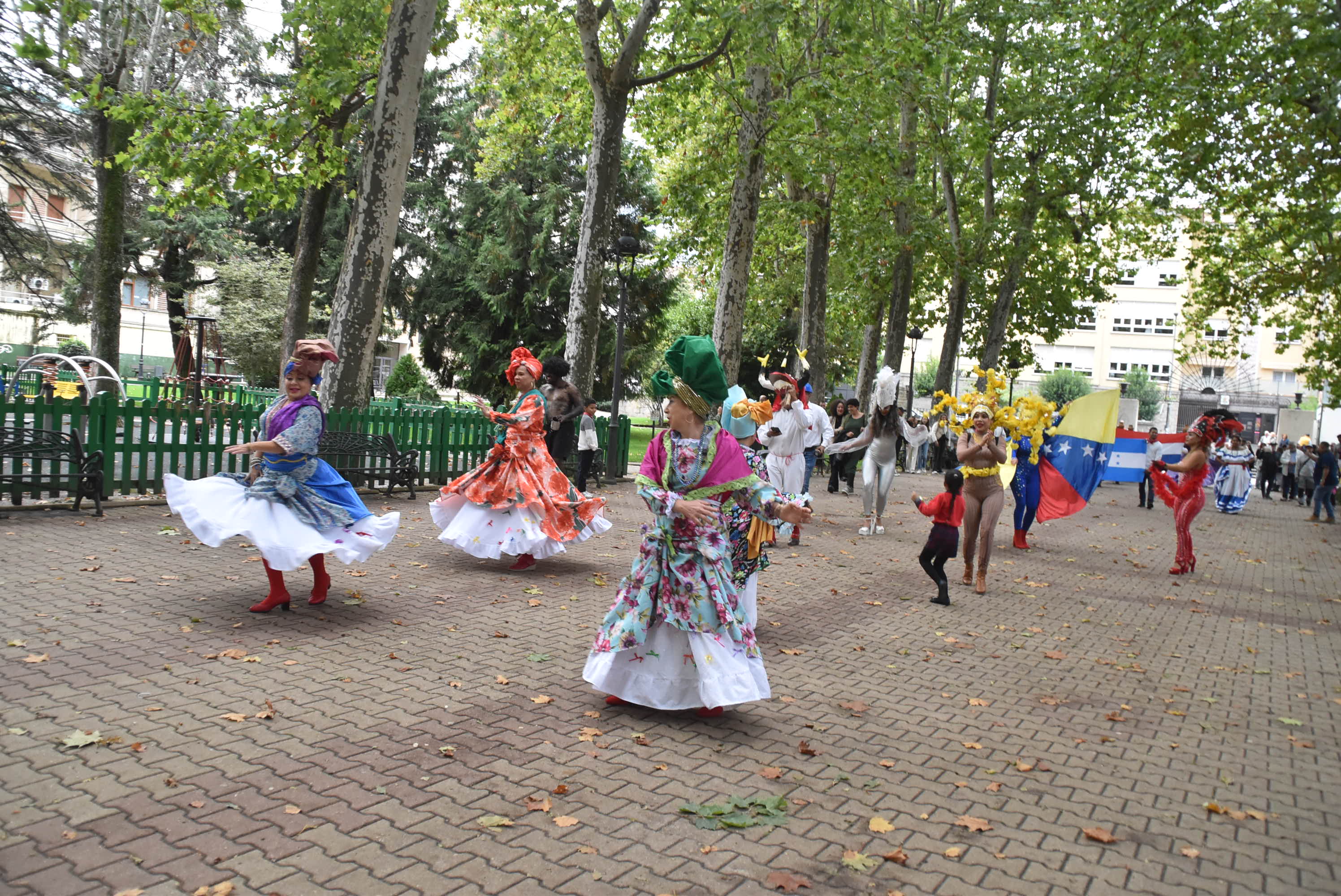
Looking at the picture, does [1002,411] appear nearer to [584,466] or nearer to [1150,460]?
[584,466]

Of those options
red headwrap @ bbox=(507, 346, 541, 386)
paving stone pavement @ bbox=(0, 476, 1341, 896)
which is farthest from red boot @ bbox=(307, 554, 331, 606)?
red headwrap @ bbox=(507, 346, 541, 386)

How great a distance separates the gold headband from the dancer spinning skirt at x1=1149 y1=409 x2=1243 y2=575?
8625mm

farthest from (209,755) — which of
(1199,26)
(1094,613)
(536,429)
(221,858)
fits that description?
(1199,26)

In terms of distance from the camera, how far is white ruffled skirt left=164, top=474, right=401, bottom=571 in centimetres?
654

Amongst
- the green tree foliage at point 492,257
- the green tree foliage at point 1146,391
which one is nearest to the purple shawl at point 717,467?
the green tree foliage at point 492,257

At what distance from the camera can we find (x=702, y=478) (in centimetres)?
547

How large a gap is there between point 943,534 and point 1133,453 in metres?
15.6

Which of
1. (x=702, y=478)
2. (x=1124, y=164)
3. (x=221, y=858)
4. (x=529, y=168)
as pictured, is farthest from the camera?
(x=529, y=168)

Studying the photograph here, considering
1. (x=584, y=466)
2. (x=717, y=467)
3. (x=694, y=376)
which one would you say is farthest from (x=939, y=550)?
(x=584, y=466)

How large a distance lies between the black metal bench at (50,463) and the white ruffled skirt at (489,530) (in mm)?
4187

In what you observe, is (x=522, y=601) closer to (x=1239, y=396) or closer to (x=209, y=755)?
(x=209, y=755)

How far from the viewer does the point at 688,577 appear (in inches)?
209

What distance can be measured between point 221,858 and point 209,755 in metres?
1.00

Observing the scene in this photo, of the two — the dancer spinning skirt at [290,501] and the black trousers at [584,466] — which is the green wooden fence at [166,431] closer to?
the black trousers at [584,466]
